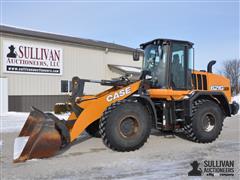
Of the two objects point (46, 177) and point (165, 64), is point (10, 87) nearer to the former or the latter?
point (165, 64)

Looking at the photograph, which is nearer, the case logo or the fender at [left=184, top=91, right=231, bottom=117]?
the case logo

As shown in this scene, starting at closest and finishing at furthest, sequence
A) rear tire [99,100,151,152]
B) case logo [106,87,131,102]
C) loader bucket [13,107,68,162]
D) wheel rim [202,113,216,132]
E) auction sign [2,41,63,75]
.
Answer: loader bucket [13,107,68,162], rear tire [99,100,151,152], case logo [106,87,131,102], wheel rim [202,113,216,132], auction sign [2,41,63,75]

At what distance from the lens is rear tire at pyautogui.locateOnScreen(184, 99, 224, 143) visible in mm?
7832

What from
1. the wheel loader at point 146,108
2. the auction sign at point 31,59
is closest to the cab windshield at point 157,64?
the wheel loader at point 146,108

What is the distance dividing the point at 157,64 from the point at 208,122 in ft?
6.95

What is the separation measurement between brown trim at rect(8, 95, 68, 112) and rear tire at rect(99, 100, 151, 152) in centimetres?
1241

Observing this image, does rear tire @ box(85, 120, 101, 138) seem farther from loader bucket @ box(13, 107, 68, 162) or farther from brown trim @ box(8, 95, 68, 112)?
brown trim @ box(8, 95, 68, 112)

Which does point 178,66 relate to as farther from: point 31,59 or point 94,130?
point 31,59

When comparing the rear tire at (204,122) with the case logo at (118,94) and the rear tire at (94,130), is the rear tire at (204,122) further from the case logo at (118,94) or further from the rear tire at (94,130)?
the rear tire at (94,130)

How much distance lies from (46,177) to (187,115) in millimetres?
4109

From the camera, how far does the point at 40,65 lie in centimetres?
1862

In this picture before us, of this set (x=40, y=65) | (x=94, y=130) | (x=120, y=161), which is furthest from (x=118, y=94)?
(x=40, y=65)

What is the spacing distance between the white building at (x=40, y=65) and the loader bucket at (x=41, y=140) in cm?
1181

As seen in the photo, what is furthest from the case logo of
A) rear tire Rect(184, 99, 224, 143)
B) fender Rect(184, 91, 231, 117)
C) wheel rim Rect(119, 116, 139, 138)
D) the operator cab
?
rear tire Rect(184, 99, 224, 143)
